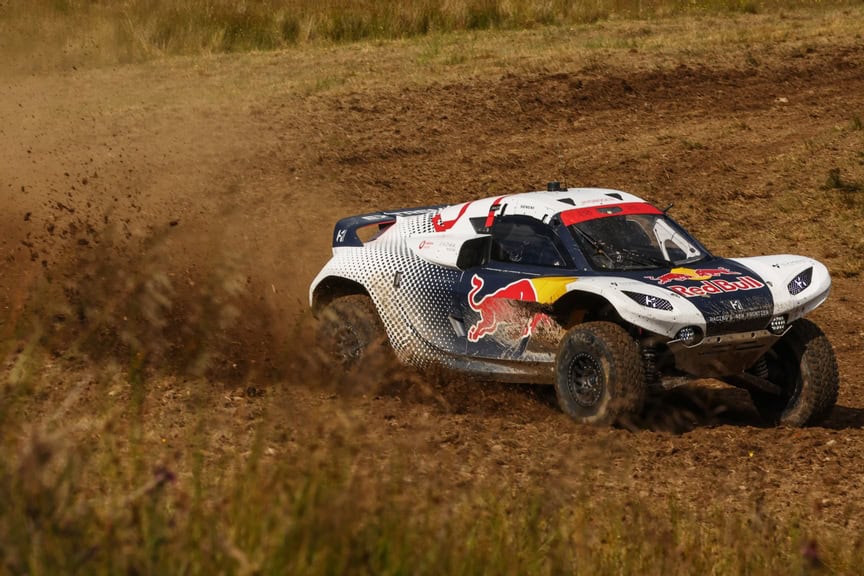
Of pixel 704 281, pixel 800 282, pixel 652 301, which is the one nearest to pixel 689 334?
pixel 652 301

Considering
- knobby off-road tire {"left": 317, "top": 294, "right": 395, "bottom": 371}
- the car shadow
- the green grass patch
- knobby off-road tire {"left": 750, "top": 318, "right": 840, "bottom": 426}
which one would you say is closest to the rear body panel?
knobby off-road tire {"left": 317, "top": 294, "right": 395, "bottom": 371}

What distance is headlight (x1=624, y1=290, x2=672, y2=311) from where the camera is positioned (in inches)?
345

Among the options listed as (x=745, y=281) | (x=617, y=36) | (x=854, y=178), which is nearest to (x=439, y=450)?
(x=745, y=281)

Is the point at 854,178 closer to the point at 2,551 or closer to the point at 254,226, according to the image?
the point at 254,226

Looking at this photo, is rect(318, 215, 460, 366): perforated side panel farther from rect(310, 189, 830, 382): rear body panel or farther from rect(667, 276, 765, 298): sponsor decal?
rect(667, 276, 765, 298): sponsor decal

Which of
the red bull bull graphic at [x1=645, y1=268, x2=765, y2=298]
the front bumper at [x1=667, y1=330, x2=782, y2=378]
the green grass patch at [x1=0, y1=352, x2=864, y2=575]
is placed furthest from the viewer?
the red bull bull graphic at [x1=645, y1=268, x2=765, y2=298]

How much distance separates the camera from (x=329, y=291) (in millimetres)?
11141

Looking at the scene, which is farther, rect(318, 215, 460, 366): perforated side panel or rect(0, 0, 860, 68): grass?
rect(0, 0, 860, 68): grass

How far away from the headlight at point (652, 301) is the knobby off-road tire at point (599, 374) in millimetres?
276

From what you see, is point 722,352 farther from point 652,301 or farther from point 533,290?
point 533,290

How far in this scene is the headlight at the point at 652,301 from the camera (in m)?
8.76

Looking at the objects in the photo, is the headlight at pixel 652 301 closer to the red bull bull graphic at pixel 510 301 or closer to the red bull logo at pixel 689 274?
the red bull logo at pixel 689 274

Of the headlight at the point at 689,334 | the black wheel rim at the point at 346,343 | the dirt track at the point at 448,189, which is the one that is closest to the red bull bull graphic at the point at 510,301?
the dirt track at the point at 448,189

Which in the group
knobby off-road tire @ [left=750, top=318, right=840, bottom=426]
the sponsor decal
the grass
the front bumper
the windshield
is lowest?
knobby off-road tire @ [left=750, top=318, right=840, bottom=426]
